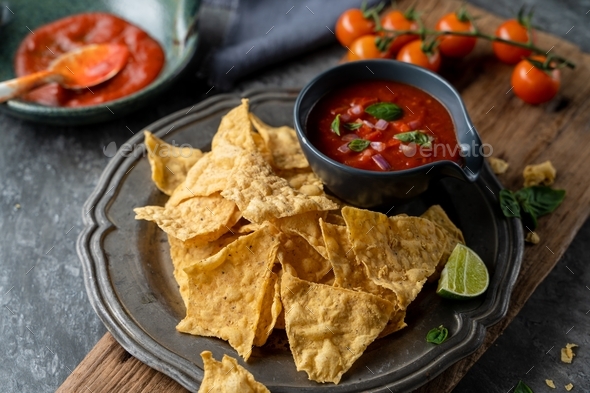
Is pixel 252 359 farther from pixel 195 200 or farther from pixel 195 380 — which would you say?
pixel 195 200

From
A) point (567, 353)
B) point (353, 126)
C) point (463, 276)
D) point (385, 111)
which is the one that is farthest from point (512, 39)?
point (567, 353)

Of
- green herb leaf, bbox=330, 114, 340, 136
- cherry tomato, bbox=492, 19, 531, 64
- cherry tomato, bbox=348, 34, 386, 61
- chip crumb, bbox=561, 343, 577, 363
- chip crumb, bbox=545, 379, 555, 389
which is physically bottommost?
chip crumb, bbox=545, 379, 555, 389

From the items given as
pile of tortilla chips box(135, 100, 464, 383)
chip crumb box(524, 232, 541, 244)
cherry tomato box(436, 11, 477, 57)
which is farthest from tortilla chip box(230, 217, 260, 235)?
cherry tomato box(436, 11, 477, 57)

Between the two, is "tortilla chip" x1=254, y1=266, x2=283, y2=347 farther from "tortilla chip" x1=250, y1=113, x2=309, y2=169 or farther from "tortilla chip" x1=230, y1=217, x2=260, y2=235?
"tortilla chip" x1=250, y1=113, x2=309, y2=169

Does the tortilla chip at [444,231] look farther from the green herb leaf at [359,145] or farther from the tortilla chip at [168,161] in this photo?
the tortilla chip at [168,161]

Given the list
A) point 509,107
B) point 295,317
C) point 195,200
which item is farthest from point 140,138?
point 509,107

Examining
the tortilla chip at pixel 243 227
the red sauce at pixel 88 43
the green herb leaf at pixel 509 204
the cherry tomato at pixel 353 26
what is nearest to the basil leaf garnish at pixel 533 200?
the green herb leaf at pixel 509 204
